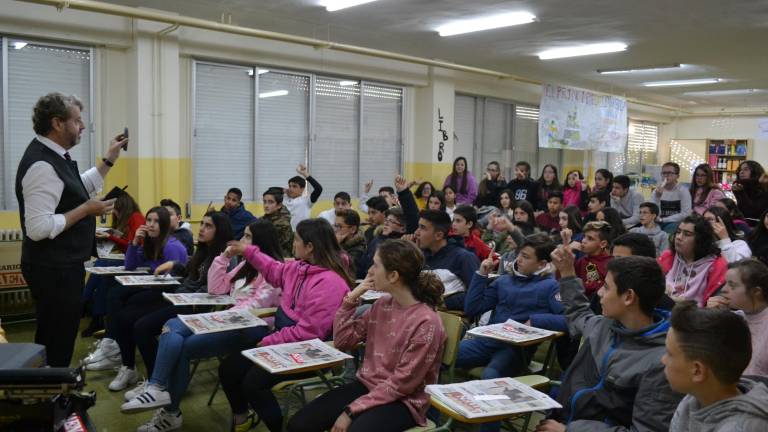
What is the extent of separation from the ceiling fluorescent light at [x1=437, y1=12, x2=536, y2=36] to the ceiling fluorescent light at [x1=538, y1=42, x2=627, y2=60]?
1774mm

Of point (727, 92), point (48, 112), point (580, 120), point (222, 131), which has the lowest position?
point (48, 112)

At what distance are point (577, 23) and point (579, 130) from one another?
3.49m

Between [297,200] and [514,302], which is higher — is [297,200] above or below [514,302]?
above

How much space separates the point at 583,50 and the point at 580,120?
183 cm

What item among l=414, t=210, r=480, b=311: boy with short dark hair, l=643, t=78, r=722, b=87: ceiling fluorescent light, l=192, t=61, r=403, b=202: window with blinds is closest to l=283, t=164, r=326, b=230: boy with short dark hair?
l=192, t=61, r=403, b=202: window with blinds

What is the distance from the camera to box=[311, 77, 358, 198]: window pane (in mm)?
8117

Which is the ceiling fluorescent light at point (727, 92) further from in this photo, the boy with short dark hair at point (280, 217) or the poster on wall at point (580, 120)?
the boy with short dark hair at point (280, 217)

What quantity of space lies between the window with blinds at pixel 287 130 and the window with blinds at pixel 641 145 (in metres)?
7.96

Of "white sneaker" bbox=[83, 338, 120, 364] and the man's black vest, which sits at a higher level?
the man's black vest

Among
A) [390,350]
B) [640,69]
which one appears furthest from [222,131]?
[640,69]

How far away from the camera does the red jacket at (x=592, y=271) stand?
378 cm

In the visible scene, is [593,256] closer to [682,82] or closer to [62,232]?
[62,232]

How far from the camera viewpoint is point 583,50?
8.15 meters

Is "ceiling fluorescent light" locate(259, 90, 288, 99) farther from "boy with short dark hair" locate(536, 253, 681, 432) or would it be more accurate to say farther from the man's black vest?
"boy with short dark hair" locate(536, 253, 681, 432)
